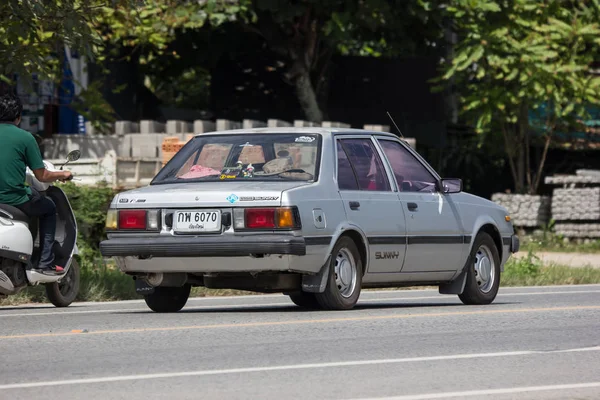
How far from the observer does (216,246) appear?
11.0 metres

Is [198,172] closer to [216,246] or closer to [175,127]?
[216,246]

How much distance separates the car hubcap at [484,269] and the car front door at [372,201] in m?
1.26

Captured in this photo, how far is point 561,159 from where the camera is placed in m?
30.5

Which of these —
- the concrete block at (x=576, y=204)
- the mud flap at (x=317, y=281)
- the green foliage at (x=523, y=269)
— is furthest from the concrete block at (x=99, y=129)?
the mud flap at (x=317, y=281)

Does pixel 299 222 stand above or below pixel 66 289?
above

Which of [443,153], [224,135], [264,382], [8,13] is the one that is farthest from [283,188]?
[443,153]

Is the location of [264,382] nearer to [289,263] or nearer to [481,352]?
[481,352]

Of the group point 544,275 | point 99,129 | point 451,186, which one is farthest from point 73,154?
point 99,129

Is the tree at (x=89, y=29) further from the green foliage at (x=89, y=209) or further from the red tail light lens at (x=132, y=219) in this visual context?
the red tail light lens at (x=132, y=219)

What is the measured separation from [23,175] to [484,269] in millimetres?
4441

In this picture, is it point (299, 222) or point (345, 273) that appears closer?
point (299, 222)

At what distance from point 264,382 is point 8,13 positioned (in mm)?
9491

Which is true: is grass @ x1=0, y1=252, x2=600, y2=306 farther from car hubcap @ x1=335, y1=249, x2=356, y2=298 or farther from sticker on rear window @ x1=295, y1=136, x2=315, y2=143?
car hubcap @ x1=335, y1=249, x2=356, y2=298

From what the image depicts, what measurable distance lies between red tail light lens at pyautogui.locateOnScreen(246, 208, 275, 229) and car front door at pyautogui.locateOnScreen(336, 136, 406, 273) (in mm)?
911
